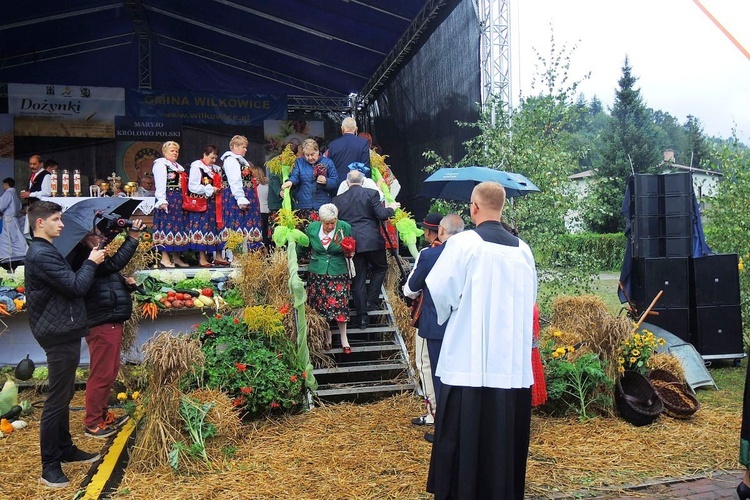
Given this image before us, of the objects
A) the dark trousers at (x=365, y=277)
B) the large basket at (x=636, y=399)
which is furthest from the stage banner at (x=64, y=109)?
the large basket at (x=636, y=399)

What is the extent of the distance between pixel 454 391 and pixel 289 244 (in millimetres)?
3756

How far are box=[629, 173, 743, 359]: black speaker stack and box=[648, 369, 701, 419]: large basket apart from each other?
1468mm

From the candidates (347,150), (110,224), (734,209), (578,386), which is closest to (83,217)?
(110,224)

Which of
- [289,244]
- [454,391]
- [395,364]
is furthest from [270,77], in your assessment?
[454,391]

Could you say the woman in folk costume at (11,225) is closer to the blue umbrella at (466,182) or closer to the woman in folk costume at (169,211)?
the woman in folk costume at (169,211)

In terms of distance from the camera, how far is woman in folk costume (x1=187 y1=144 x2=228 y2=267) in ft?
26.3

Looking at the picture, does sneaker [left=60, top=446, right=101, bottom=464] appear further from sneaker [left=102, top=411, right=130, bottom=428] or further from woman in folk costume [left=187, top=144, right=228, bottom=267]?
woman in folk costume [left=187, top=144, right=228, bottom=267]

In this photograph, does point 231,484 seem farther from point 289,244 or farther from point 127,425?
point 289,244

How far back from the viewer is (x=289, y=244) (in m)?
6.84

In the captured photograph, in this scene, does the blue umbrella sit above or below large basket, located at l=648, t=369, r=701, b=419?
above

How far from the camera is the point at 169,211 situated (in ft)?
26.5

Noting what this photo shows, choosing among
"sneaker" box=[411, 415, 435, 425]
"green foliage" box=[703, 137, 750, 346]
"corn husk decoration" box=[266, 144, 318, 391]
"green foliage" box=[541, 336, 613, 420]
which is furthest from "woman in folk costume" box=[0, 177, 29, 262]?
"green foliage" box=[703, 137, 750, 346]

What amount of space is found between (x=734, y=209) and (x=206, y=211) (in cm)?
710

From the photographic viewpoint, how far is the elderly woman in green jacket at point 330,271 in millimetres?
6445
